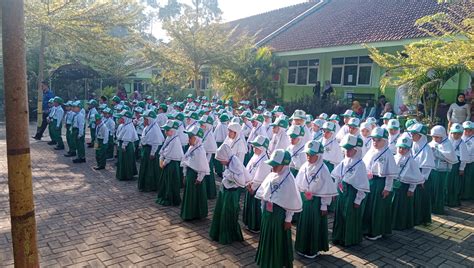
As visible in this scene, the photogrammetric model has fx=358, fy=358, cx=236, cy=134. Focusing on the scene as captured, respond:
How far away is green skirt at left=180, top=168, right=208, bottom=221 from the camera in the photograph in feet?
22.4

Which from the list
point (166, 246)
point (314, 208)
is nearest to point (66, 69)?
point (166, 246)

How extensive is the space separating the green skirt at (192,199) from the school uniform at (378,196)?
307cm

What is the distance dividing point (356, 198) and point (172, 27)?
14471mm

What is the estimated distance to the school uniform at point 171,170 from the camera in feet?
25.2

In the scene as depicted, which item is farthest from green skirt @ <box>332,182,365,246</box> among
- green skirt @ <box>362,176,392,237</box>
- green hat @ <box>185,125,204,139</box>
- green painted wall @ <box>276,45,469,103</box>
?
green painted wall @ <box>276,45,469,103</box>

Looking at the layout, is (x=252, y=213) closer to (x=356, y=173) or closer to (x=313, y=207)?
(x=313, y=207)

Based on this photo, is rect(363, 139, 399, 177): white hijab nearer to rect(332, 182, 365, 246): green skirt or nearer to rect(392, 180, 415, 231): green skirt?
rect(332, 182, 365, 246): green skirt

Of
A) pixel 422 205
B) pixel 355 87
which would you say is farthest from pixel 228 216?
pixel 355 87

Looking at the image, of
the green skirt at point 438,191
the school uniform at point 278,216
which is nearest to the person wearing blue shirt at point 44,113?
the school uniform at point 278,216

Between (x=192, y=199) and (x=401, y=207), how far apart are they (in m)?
3.99

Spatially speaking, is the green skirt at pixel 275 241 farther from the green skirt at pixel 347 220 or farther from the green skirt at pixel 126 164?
the green skirt at pixel 126 164

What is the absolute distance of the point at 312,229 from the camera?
551 cm

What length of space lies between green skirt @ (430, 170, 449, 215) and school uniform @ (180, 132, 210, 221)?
4997 mm

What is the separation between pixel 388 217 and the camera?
21.2 feet
